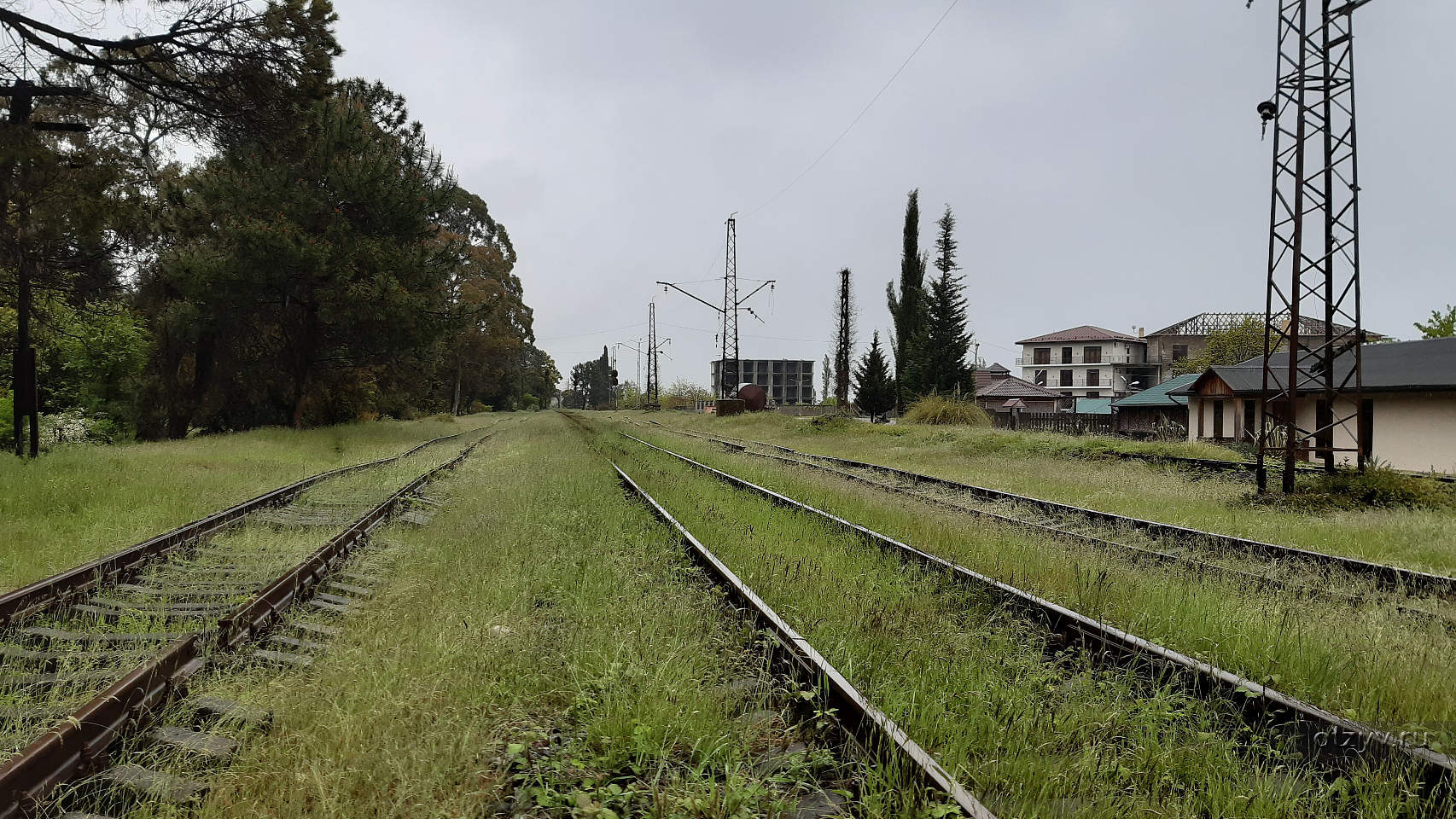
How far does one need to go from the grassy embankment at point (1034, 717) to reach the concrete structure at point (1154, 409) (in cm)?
4079

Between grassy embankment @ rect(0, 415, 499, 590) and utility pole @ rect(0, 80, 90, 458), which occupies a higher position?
utility pole @ rect(0, 80, 90, 458)

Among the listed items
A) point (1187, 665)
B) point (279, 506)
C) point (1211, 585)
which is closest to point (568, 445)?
point (279, 506)

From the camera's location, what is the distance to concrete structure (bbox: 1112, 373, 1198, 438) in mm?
42250

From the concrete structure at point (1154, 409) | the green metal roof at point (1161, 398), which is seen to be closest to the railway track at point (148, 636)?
the concrete structure at point (1154, 409)

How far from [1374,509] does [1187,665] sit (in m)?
9.81

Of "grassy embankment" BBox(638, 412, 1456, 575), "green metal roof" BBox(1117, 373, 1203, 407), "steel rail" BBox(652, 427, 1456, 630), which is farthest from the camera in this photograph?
"green metal roof" BBox(1117, 373, 1203, 407)

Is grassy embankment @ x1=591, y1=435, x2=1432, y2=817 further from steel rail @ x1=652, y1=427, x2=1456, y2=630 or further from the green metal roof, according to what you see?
the green metal roof

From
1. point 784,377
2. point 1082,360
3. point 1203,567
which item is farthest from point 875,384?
point 784,377

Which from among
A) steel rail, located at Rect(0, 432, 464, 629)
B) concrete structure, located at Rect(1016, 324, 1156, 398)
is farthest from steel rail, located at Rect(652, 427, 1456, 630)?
concrete structure, located at Rect(1016, 324, 1156, 398)

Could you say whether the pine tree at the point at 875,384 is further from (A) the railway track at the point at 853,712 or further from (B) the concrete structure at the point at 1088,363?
(A) the railway track at the point at 853,712

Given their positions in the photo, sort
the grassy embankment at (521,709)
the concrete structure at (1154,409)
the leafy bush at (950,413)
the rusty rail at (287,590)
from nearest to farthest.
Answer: the grassy embankment at (521,709)
the rusty rail at (287,590)
the leafy bush at (950,413)
the concrete structure at (1154,409)

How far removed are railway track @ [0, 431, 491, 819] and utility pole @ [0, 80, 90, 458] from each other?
576 centimetres

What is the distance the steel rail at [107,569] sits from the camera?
4.53 metres

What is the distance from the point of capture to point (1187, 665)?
366 centimetres
